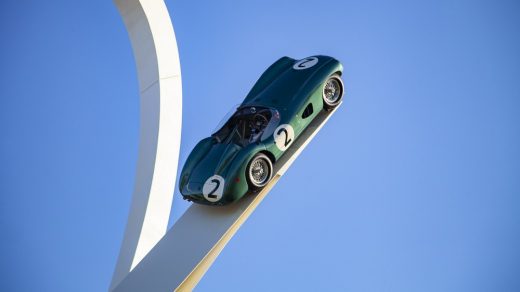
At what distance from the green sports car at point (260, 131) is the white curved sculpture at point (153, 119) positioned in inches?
84.8

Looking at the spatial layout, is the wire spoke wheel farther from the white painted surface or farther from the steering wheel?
the white painted surface

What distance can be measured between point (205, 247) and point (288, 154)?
6.46 ft

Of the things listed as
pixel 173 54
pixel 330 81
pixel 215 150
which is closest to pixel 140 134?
pixel 173 54

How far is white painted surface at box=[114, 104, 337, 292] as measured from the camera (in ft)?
23.6

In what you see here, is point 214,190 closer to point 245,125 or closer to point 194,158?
point 194,158

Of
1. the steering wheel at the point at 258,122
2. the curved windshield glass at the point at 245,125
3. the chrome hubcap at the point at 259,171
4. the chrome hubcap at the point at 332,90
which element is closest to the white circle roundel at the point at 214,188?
the chrome hubcap at the point at 259,171

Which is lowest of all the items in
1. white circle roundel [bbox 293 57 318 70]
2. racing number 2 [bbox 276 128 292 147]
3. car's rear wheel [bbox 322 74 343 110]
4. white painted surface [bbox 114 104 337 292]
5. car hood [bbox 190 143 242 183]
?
white painted surface [bbox 114 104 337 292]

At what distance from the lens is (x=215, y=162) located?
7910mm

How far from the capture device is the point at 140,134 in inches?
440

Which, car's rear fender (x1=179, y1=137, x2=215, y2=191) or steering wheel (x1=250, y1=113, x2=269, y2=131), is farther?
steering wheel (x1=250, y1=113, x2=269, y2=131)

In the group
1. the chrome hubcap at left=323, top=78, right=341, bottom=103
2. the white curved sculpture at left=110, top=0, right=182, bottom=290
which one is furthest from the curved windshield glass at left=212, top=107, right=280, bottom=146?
the white curved sculpture at left=110, top=0, right=182, bottom=290

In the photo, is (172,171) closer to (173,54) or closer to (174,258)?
(173,54)

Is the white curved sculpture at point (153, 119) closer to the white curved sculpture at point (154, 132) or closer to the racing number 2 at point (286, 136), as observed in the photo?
the white curved sculpture at point (154, 132)

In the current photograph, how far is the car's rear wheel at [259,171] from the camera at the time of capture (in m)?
7.65
